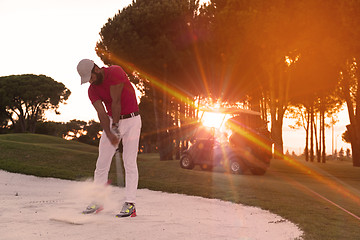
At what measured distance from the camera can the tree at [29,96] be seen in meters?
56.9

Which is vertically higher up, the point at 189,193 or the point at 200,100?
the point at 200,100

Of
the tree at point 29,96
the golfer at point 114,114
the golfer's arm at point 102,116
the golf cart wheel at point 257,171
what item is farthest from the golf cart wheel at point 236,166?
the tree at point 29,96

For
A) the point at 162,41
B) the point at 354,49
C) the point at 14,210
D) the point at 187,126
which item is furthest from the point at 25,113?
the point at 14,210

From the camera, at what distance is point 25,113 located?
193 feet

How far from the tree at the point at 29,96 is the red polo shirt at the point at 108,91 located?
180ft

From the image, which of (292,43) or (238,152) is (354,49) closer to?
(292,43)

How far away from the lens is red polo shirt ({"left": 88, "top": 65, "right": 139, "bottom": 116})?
5.59 metres

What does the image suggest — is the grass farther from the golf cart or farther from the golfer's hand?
the golfer's hand

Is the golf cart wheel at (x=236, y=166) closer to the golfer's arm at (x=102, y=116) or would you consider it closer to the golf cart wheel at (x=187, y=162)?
the golf cart wheel at (x=187, y=162)

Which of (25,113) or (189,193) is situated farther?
(25,113)

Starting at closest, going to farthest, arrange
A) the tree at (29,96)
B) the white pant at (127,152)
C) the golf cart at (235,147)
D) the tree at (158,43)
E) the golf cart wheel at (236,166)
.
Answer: the white pant at (127,152) < the golf cart wheel at (236,166) < the golf cart at (235,147) < the tree at (158,43) < the tree at (29,96)

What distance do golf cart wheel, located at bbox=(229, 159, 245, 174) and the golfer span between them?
1139 centimetres

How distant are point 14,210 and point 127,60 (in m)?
20.6

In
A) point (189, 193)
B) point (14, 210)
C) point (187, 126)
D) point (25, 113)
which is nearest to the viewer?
point (14, 210)
